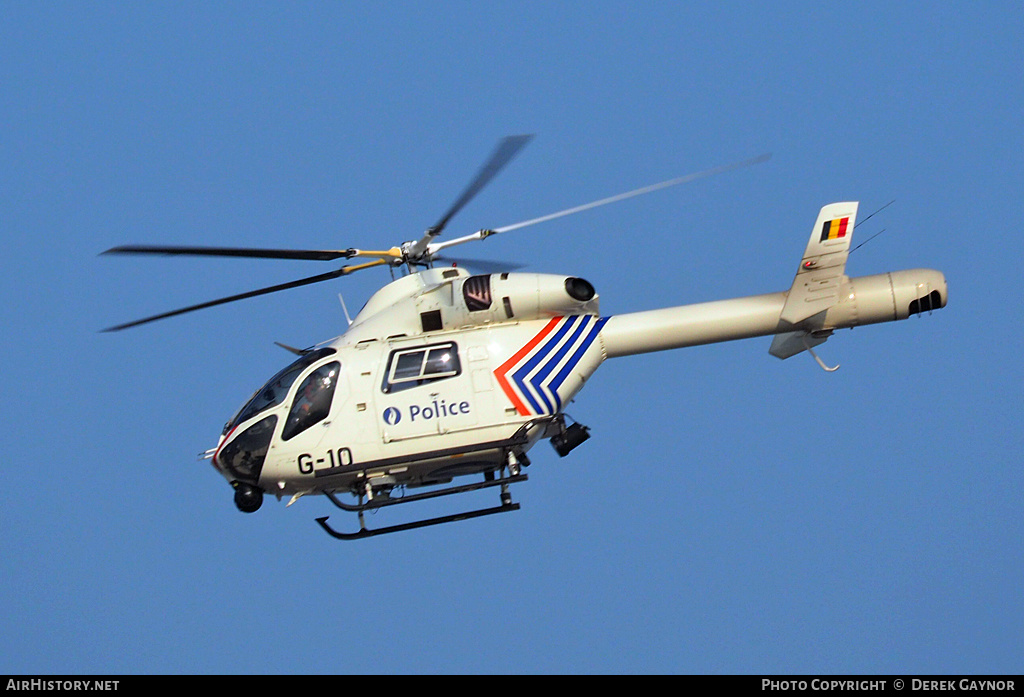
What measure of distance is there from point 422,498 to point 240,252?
153 inches

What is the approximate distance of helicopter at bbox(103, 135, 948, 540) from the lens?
1898cm

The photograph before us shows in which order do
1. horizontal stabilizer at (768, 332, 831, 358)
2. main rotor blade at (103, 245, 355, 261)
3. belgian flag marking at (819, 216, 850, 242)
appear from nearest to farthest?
main rotor blade at (103, 245, 355, 261), belgian flag marking at (819, 216, 850, 242), horizontal stabilizer at (768, 332, 831, 358)

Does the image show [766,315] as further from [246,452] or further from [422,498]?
[246,452]

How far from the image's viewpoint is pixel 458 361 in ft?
62.8

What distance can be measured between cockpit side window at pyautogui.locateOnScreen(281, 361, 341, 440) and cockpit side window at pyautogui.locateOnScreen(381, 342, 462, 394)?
72 centimetres

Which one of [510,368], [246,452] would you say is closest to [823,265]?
[510,368]

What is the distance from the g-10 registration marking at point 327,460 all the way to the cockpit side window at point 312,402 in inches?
13.6

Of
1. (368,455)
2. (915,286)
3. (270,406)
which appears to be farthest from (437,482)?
(915,286)

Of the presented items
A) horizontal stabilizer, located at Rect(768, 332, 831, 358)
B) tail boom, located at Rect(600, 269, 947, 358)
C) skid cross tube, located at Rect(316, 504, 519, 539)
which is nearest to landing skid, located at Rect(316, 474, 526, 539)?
skid cross tube, located at Rect(316, 504, 519, 539)

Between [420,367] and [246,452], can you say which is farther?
[246,452]

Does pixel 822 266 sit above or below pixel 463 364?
above

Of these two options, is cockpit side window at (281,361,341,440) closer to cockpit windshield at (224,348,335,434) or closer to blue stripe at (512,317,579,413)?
cockpit windshield at (224,348,335,434)

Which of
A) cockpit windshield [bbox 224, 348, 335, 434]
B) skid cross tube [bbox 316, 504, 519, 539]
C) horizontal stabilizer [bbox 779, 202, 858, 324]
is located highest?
horizontal stabilizer [bbox 779, 202, 858, 324]

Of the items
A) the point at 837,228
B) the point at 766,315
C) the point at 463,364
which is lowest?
the point at 463,364
